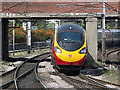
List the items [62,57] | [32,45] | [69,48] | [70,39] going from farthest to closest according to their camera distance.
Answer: [32,45] → [70,39] → [69,48] → [62,57]

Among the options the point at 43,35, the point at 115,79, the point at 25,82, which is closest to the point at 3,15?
the point at 25,82

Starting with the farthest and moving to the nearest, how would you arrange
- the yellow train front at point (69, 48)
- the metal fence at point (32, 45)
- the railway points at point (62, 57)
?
the metal fence at point (32, 45)
the yellow train front at point (69, 48)
the railway points at point (62, 57)

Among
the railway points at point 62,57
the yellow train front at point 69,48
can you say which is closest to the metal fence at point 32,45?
the railway points at point 62,57

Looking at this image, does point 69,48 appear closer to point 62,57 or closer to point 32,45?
point 62,57

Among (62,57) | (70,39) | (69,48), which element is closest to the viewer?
(62,57)

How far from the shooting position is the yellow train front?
36.0ft

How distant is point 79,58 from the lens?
1109cm

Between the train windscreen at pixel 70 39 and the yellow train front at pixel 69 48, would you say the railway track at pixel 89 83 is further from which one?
the train windscreen at pixel 70 39

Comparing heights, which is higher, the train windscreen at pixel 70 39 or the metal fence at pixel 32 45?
the train windscreen at pixel 70 39

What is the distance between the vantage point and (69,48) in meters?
11.1

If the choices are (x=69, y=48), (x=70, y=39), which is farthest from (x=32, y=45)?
(x=69, y=48)

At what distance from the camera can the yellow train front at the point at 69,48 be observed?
11.0 meters

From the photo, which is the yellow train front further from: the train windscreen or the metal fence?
the metal fence

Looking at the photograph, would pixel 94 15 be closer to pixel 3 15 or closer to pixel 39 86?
pixel 3 15
